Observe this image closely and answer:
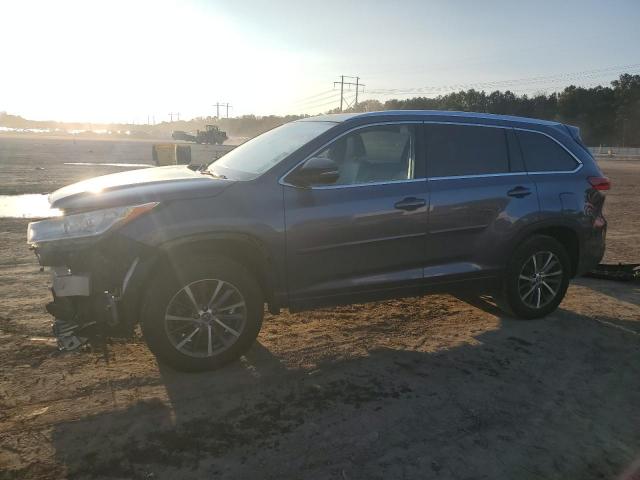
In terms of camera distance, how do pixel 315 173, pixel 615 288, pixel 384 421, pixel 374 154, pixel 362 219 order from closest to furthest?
1. pixel 384 421
2. pixel 315 173
3. pixel 362 219
4. pixel 374 154
5. pixel 615 288

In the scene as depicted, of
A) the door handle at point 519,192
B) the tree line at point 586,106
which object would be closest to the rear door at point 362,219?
the door handle at point 519,192

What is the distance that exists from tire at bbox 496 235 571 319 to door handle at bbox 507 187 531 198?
45 cm

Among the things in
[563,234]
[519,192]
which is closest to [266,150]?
[519,192]

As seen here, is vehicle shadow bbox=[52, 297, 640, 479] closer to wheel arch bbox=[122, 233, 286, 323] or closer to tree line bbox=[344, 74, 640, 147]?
wheel arch bbox=[122, 233, 286, 323]

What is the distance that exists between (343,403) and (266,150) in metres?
2.28

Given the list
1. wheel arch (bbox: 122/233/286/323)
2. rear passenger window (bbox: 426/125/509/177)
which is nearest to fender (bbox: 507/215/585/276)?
rear passenger window (bbox: 426/125/509/177)

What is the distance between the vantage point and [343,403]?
344 cm

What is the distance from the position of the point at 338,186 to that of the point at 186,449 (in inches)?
86.2

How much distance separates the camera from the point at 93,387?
11.7 feet

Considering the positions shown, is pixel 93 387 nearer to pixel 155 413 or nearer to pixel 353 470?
pixel 155 413

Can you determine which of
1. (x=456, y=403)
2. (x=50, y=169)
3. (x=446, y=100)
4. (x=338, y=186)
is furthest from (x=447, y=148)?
(x=446, y=100)

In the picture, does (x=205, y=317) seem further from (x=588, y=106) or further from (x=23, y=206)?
(x=588, y=106)

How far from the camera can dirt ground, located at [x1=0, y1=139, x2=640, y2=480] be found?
9.20 feet

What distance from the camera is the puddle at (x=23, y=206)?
9.75 meters
